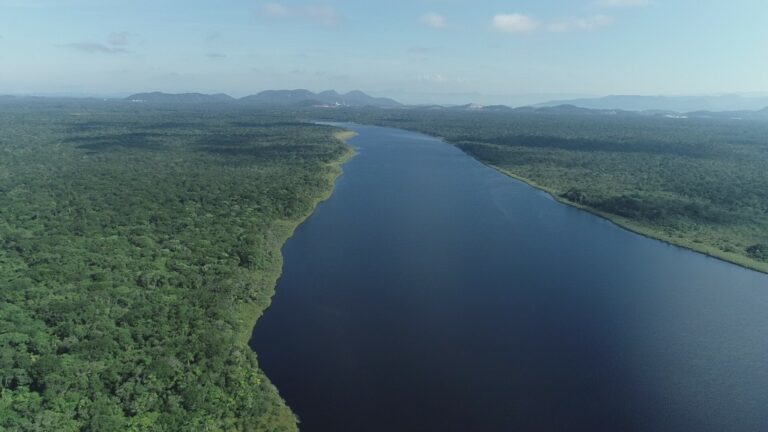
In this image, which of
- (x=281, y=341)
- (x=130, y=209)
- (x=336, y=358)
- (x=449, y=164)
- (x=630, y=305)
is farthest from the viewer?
(x=449, y=164)

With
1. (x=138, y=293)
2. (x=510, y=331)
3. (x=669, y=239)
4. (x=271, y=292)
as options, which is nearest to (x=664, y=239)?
(x=669, y=239)

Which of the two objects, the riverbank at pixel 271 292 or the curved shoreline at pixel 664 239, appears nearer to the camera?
the riverbank at pixel 271 292

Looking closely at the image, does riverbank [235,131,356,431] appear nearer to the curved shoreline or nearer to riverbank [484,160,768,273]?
the curved shoreline

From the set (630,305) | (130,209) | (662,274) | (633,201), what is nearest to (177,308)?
(130,209)

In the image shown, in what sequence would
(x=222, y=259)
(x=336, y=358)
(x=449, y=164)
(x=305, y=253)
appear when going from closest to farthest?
1. (x=336, y=358)
2. (x=222, y=259)
3. (x=305, y=253)
4. (x=449, y=164)

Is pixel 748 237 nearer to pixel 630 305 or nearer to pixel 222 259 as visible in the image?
pixel 630 305

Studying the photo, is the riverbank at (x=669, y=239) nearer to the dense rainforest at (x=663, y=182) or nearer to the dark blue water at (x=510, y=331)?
the dense rainforest at (x=663, y=182)

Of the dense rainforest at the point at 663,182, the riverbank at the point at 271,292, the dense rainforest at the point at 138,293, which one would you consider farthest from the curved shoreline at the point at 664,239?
the riverbank at the point at 271,292

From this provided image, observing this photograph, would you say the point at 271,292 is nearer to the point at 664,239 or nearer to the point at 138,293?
the point at 138,293
